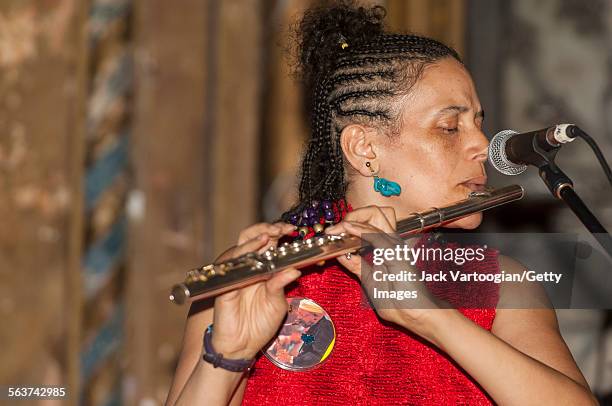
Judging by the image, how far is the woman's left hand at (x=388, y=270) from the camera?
1680 mm

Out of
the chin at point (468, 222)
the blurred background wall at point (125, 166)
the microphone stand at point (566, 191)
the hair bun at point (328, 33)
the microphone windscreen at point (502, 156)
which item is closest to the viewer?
the microphone stand at point (566, 191)

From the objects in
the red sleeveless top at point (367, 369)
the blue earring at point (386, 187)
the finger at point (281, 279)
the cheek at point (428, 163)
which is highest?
the cheek at point (428, 163)

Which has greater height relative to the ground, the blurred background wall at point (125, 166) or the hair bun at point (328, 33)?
the hair bun at point (328, 33)

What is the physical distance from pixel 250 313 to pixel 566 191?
1.96 feet

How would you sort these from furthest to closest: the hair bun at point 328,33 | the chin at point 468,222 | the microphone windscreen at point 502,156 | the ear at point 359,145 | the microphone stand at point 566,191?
1. the hair bun at point 328,33
2. the ear at point 359,145
3. the chin at point 468,222
4. the microphone windscreen at point 502,156
5. the microphone stand at point 566,191

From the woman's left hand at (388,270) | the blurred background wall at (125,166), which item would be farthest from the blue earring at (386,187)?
the blurred background wall at (125,166)

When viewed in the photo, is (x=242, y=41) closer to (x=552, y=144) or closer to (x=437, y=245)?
(x=437, y=245)

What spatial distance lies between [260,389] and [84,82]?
1295mm

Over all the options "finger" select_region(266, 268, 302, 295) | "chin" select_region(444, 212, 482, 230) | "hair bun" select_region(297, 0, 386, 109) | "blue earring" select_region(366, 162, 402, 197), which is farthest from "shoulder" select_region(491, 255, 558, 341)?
"hair bun" select_region(297, 0, 386, 109)

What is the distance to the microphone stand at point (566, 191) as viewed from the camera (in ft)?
4.91

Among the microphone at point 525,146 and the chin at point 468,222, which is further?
the chin at point 468,222

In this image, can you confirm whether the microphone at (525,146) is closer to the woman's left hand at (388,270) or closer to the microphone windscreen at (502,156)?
the microphone windscreen at (502,156)

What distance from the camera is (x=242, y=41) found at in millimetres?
3094

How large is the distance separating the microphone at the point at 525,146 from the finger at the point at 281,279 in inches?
16.2
